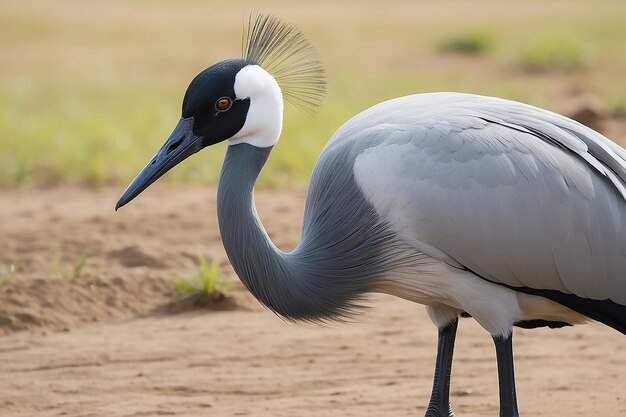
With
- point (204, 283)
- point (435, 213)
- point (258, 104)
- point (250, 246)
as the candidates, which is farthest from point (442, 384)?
point (204, 283)

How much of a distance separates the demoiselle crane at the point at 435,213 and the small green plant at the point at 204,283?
6.95 feet

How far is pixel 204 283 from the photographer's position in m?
6.57

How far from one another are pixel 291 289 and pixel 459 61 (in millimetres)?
12414

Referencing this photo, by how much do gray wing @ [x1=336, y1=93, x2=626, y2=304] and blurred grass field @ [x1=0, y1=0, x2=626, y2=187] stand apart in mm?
4824

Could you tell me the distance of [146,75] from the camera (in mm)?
15773

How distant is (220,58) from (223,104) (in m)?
12.6

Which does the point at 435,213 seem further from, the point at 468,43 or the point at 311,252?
the point at 468,43

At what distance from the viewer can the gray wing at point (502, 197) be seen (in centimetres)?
430

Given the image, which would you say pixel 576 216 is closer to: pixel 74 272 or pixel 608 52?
pixel 74 272

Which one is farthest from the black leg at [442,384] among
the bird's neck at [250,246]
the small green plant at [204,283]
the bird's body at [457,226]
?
the small green plant at [204,283]

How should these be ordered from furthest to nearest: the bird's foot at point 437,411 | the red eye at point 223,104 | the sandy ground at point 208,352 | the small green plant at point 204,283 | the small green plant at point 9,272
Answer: the small green plant at point 204,283 < the small green plant at point 9,272 < the sandy ground at point 208,352 < the bird's foot at point 437,411 < the red eye at point 223,104

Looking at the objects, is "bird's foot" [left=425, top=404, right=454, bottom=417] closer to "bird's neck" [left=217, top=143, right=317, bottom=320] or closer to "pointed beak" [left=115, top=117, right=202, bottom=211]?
"bird's neck" [left=217, top=143, right=317, bottom=320]

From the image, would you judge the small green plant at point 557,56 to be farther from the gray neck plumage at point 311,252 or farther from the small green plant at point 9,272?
the gray neck plumage at point 311,252

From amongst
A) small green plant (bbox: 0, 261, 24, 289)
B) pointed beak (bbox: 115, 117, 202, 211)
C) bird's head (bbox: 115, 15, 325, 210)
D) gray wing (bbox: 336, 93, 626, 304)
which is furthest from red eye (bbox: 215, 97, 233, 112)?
small green plant (bbox: 0, 261, 24, 289)
